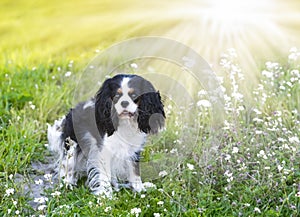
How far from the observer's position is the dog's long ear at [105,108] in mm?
4171

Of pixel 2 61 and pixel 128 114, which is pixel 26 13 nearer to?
pixel 2 61

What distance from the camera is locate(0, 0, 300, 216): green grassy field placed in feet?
13.1

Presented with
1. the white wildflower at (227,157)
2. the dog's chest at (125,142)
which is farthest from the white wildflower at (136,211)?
the white wildflower at (227,157)

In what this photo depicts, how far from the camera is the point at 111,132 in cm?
427

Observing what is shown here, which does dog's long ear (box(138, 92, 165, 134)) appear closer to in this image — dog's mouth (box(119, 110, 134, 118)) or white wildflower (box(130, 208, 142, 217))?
dog's mouth (box(119, 110, 134, 118))

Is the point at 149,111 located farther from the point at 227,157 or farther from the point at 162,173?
the point at 227,157

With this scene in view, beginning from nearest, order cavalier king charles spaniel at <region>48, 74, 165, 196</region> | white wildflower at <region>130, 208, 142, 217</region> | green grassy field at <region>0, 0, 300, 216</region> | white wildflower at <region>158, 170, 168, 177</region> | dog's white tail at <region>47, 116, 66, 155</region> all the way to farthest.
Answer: white wildflower at <region>130, 208, 142, 217</region> → green grassy field at <region>0, 0, 300, 216</region> → cavalier king charles spaniel at <region>48, 74, 165, 196</region> → white wildflower at <region>158, 170, 168, 177</region> → dog's white tail at <region>47, 116, 66, 155</region>

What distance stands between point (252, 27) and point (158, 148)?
4105mm

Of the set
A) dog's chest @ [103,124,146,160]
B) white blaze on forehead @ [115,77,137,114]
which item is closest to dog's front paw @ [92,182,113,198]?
dog's chest @ [103,124,146,160]

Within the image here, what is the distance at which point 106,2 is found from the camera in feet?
42.3

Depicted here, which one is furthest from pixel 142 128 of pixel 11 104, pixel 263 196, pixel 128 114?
pixel 11 104

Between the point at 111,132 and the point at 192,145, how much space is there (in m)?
0.84

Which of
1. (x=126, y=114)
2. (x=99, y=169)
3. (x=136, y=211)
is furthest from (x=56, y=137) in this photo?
(x=136, y=211)

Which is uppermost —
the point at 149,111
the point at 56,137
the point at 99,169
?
the point at 149,111
